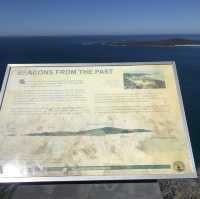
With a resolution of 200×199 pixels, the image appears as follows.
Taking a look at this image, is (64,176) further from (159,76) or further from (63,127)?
(159,76)

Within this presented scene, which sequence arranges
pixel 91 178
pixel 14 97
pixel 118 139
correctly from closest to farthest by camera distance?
1. pixel 91 178
2. pixel 118 139
3. pixel 14 97

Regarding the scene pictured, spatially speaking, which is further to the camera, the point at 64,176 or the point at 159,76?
the point at 159,76

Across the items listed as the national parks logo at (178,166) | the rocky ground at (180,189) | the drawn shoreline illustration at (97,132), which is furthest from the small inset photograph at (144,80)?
the rocky ground at (180,189)

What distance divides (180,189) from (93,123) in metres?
1.69

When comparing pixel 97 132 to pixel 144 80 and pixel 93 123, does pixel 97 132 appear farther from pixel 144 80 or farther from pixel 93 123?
pixel 144 80

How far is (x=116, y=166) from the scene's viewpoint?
2975 mm

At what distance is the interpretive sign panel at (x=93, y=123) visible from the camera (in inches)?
117

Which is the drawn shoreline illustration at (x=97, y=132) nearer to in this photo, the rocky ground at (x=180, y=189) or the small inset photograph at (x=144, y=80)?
the small inset photograph at (x=144, y=80)

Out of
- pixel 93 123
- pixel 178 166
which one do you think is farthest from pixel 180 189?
pixel 93 123

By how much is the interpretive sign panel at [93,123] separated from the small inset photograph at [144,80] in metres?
0.01

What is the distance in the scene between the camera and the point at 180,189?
13.7 feet

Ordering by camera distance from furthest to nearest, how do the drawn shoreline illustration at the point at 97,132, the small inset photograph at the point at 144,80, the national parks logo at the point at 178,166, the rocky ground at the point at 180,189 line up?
1. the rocky ground at the point at 180,189
2. the small inset photograph at the point at 144,80
3. the drawn shoreline illustration at the point at 97,132
4. the national parks logo at the point at 178,166

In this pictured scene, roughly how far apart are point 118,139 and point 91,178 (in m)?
0.46

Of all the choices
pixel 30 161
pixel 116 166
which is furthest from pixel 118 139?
pixel 30 161
